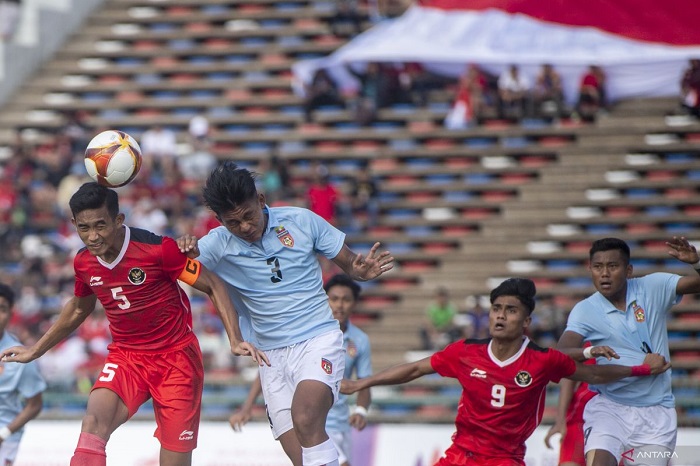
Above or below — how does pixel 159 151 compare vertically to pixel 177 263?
above

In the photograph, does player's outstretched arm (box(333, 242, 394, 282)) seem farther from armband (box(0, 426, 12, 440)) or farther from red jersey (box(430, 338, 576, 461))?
armband (box(0, 426, 12, 440))

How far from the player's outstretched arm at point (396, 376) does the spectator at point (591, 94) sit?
1453 cm

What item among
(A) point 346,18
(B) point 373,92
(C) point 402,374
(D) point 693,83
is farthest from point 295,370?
(A) point 346,18

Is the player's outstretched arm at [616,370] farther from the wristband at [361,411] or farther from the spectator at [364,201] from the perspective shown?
the spectator at [364,201]

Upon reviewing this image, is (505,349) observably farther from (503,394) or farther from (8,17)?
(8,17)

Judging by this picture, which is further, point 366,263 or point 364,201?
point 364,201

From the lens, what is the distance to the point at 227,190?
28.5ft

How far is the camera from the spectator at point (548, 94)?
23031 mm

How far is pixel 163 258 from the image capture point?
8891 mm

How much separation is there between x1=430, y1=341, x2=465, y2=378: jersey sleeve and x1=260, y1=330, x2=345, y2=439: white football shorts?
2.31 feet

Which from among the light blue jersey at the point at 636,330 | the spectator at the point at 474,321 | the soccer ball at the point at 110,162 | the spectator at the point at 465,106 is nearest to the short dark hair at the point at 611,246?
the light blue jersey at the point at 636,330

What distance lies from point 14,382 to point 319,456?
3.35m

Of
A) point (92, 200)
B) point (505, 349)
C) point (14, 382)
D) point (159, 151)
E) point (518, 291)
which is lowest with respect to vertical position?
point (14, 382)

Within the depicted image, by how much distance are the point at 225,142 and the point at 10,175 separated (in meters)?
4.52
